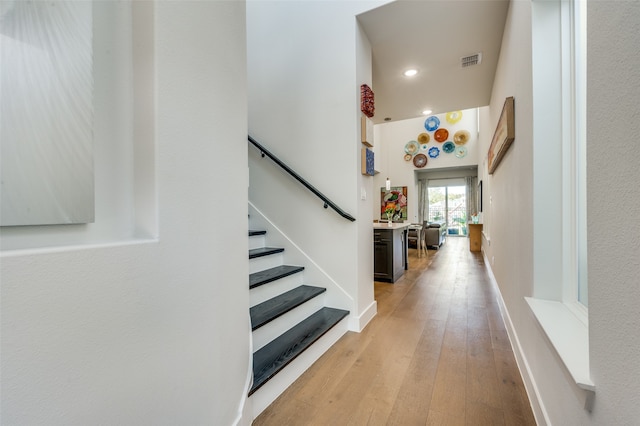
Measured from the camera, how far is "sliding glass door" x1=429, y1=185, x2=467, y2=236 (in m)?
11.7

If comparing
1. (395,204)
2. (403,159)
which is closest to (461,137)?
(403,159)

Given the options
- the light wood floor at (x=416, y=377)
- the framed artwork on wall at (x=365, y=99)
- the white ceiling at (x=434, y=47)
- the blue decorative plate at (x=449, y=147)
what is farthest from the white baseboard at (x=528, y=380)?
the blue decorative plate at (x=449, y=147)

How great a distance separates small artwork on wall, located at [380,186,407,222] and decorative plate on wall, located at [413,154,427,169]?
0.94m

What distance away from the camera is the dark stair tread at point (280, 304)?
1814mm

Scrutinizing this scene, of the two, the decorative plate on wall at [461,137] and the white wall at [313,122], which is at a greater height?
the decorative plate on wall at [461,137]

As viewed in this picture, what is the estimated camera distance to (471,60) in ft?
10.7

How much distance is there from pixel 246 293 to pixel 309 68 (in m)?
2.23

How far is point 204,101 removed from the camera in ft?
3.69

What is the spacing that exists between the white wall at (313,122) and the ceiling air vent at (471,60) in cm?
132

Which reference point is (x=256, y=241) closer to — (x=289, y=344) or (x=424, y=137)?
(x=289, y=344)

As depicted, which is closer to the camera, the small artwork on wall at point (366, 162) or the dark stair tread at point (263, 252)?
the dark stair tread at point (263, 252)

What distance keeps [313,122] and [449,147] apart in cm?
869

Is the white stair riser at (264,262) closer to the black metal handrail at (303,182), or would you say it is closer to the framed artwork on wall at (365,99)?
the black metal handrail at (303,182)

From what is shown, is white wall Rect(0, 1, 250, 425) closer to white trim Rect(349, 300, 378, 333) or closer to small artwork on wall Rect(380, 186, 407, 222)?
white trim Rect(349, 300, 378, 333)
